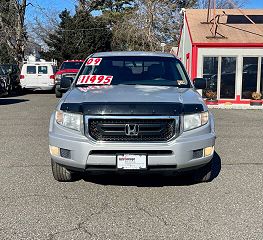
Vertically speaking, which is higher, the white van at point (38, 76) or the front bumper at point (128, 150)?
the front bumper at point (128, 150)

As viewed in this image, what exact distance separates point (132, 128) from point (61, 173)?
132 cm

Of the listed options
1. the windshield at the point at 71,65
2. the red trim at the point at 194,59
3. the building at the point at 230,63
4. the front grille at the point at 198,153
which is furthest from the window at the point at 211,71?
the front grille at the point at 198,153

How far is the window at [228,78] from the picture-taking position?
16.6 m

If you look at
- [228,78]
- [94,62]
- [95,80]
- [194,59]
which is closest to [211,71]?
[228,78]

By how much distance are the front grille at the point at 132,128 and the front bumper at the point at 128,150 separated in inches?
2.9

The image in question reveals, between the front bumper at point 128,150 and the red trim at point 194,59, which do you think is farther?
the red trim at point 194,59

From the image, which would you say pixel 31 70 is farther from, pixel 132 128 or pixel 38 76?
pixel 132 128

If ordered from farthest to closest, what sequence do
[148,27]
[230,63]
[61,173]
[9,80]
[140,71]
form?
[148,27] → [9,80] → [230,63] → [140,71] → [61,173]

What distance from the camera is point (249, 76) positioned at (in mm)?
16688

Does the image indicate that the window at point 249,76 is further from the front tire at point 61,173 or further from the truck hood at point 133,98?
the front tire at point 61,173

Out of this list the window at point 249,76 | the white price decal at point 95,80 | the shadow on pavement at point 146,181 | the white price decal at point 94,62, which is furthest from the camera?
the window at point 249,76

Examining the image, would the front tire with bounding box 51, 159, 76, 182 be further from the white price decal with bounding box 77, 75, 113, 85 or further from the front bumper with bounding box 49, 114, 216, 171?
the white price decal with bounding box 77, 75, 113, 85

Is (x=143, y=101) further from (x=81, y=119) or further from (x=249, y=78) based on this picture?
(x=249, y=78)

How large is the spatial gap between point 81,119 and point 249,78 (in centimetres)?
1378
